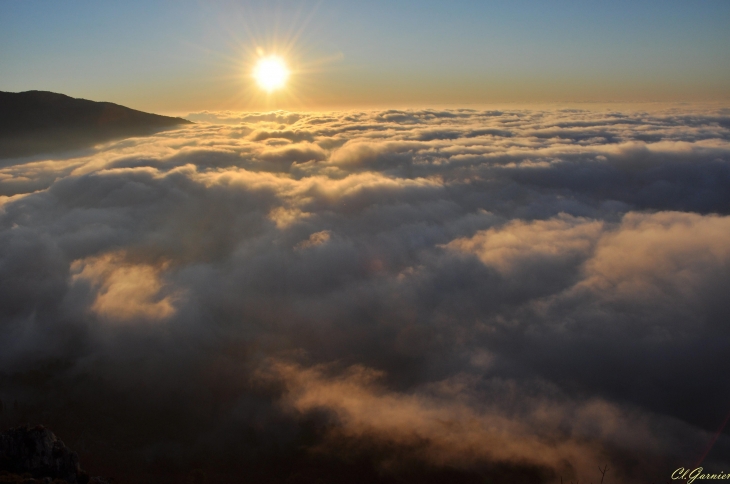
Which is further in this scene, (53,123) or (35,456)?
(53,123)

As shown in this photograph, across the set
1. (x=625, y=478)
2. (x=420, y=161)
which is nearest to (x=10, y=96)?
(x=420, y=161)

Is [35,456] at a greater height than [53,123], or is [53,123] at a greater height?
[53,123]

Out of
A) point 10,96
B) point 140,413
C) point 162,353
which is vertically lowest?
point 140,413

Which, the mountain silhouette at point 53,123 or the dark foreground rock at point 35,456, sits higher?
the mountain silhouette at point 53,123

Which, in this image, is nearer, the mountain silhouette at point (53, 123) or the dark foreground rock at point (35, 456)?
the dark foreground rock at point (35, 456)

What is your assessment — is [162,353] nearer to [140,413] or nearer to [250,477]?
[140,413]
